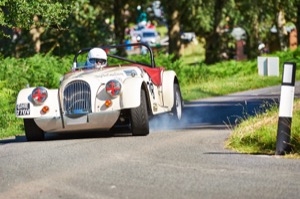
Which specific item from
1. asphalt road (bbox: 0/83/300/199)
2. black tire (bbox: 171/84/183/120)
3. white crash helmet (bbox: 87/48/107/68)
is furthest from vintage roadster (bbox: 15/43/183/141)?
black tire (bbox: 171/84/183/120)

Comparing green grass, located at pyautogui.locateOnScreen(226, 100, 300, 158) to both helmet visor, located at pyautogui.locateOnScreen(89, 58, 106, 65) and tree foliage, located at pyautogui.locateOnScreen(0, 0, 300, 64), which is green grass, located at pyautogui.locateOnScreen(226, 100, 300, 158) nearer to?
helmet visor, located at pyautogui.locateOnScreen(89, 58, 106, 65)

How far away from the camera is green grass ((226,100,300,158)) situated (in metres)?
12.0

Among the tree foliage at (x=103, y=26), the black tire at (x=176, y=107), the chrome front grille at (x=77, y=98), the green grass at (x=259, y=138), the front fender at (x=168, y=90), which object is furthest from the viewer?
the tree foliage at (x=103, y=26)

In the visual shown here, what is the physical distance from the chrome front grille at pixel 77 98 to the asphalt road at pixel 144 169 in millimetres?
457

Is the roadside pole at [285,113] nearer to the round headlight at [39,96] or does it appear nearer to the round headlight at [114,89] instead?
the round headlight at [114,89]

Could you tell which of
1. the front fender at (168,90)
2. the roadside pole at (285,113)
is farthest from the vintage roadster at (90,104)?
the roadside pole at (285,113)

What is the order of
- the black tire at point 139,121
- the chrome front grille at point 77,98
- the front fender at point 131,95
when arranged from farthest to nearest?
the chrome front grille at point 77,98
the black tire at point 139,121
the front fender at point 131,95

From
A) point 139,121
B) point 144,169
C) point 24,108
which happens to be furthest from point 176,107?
point 144,169

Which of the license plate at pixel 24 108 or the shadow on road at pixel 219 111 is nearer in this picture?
the license plate at pixel 24 108

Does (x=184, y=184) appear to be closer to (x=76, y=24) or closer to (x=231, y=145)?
(x=231, y=145)

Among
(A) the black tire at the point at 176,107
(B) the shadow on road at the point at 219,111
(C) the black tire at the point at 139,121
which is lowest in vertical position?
(B) the shadow on road at the point at 219,111

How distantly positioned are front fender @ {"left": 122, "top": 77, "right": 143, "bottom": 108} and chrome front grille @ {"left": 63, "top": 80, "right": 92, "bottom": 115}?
571 mm

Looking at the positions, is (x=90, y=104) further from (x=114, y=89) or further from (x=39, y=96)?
(x=39, y=96)

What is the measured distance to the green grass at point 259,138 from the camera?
1200 centimetres
